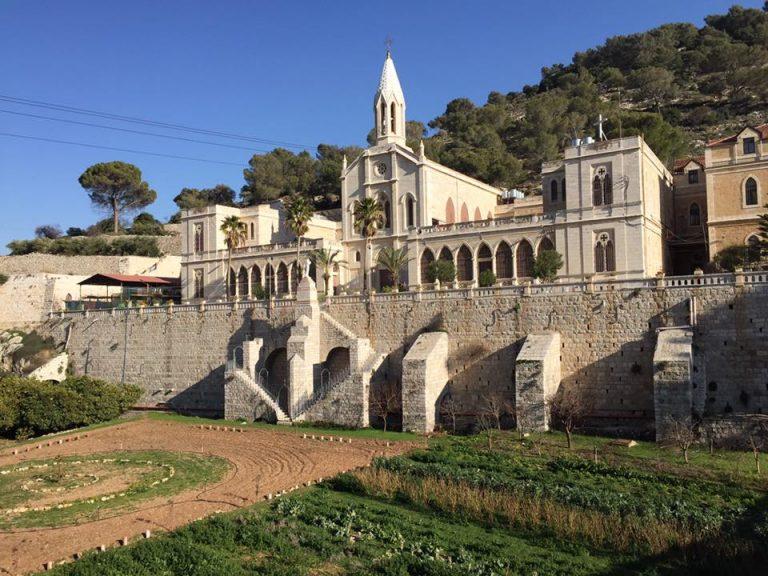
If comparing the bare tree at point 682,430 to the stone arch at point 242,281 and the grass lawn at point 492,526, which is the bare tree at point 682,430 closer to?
the grass lawn at point 492,526

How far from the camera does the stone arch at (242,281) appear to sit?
5219cm

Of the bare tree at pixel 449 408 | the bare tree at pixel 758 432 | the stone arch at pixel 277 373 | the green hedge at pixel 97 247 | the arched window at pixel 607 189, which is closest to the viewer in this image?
the bare tree at pixel 758 432

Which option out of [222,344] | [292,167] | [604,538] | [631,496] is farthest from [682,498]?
[292,167]

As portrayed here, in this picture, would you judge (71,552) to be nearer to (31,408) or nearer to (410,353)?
(410,353)

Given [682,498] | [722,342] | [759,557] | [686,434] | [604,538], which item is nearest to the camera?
[759,557]

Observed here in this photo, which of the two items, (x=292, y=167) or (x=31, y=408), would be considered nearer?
(x=31, y=408)

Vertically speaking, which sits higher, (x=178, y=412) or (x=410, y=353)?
(x=410, y=353)

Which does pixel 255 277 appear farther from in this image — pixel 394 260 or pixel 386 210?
pixel 394 260

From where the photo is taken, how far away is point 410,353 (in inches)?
1208

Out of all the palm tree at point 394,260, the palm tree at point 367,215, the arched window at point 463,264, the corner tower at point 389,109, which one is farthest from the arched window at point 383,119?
the arched window at point 463,264

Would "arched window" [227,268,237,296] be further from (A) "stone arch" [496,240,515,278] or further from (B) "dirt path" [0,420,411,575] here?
(A) "stone arch" [496,240,515,278]

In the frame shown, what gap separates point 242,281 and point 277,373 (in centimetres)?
1638

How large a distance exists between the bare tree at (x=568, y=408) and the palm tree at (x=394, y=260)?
614 inches

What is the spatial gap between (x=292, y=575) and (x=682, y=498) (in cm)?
1061
